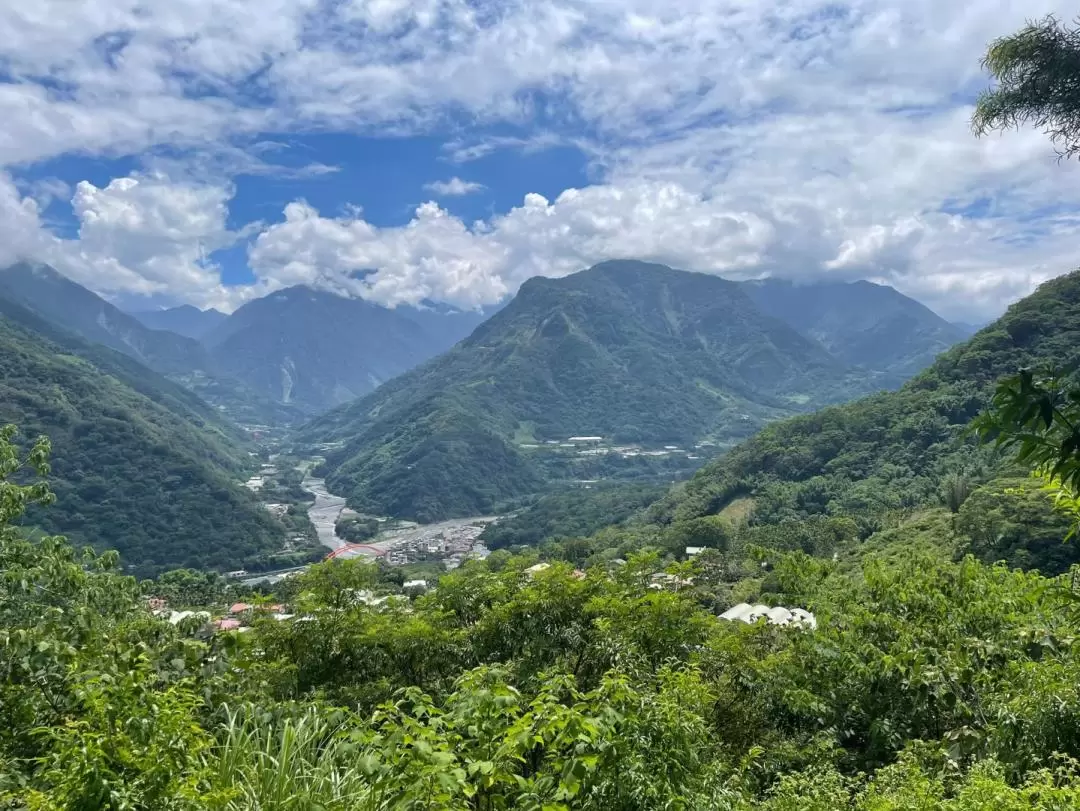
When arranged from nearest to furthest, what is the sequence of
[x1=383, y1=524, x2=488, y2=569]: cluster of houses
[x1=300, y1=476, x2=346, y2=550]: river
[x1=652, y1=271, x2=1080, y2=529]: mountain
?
[x1=652, y1=271, x2=1080, y2=529]: mountain, [x1=383, y1=524, x2=488, y2=569]: cluster of houses, [x1=300, y1=476, x2=346, y2=550]: river

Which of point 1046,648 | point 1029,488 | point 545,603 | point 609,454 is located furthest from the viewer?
point 609,454

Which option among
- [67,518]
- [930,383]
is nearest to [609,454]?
[930,383]

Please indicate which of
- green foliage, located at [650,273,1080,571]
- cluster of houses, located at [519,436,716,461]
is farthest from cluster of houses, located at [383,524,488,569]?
cluster of houses, located at [519,436,716,461]

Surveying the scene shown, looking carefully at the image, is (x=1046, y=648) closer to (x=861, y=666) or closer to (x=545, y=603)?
(x=861, y=666)

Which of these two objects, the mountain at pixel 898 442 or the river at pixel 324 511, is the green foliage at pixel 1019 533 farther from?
the river at pixel 324 511

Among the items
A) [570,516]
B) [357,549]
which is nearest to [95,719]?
[357,549]

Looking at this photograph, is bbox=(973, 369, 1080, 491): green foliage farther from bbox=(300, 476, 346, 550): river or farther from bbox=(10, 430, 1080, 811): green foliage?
bbox=(300, 476, 346, 550): river
